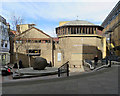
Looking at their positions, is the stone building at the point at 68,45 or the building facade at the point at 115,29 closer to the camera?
the stone building at the point at 68,45

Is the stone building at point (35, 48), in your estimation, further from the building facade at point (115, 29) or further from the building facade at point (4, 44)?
the building facade at point (115, 29)

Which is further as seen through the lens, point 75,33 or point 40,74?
point 75,33

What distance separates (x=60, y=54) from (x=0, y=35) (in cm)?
1511

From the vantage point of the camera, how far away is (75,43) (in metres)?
34.0

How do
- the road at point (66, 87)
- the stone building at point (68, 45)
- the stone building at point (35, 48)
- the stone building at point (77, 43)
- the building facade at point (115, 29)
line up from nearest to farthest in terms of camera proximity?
1. the road at point (66, 87)
2. the stone building at point (35, 48)
3. the stone building at point (68, 45)
4. the stone building at point (77, 43)
5. the building facade at point (115, 29)

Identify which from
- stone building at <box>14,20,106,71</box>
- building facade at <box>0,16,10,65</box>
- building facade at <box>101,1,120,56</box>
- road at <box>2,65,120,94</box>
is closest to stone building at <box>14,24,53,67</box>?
stone building at <box>14,20,106,71</box>

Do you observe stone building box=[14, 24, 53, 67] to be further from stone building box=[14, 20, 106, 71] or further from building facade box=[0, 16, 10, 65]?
building facade box=[0, 16, 10, 65]

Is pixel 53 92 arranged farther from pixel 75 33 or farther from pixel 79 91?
pixel 75 33

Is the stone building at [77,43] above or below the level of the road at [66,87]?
above

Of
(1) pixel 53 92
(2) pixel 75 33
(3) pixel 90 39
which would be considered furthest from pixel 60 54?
(1) pixel 53 92

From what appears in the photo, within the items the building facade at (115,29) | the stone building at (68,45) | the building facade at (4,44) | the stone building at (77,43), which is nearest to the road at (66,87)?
the building facade at (4,44)

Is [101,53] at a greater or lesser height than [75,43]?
lesser

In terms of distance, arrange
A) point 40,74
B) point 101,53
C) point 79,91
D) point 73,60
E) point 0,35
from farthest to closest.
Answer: point 101,53, point 73,60, point 0,35, point 40,74, point 79,91

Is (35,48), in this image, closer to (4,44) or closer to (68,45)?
(4,44)
